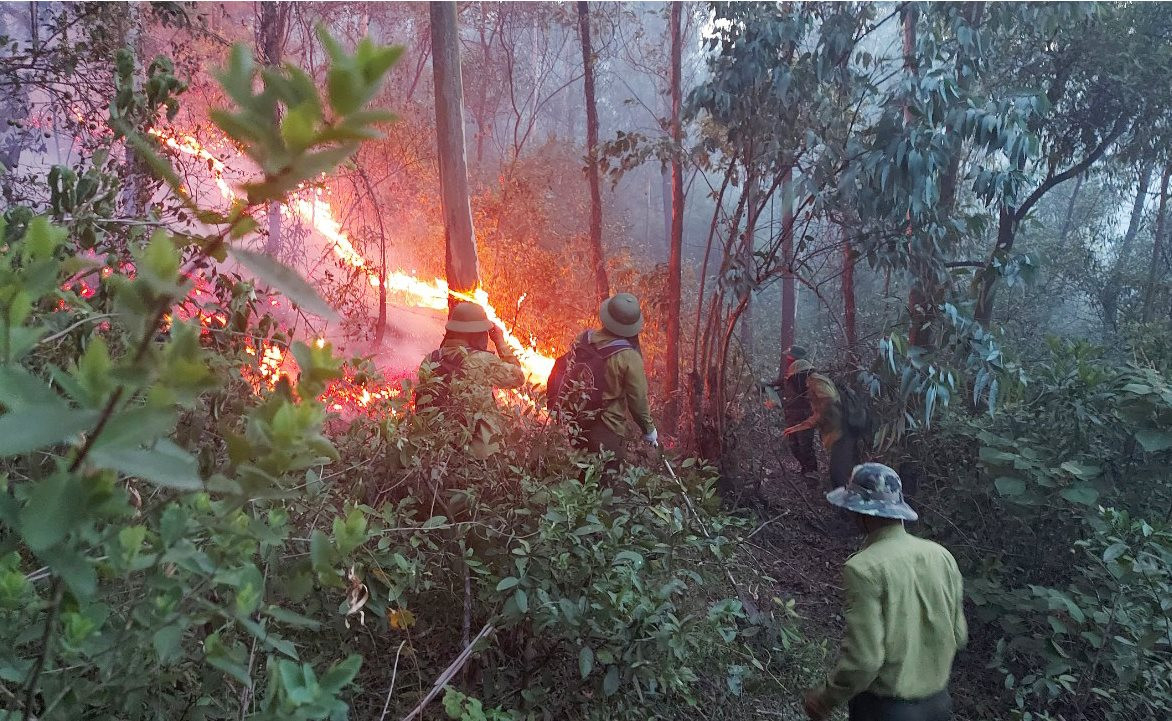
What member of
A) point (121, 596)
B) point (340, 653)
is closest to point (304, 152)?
point (121, 596)

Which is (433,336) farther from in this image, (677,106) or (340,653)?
(340,653)

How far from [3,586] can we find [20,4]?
43.5ft

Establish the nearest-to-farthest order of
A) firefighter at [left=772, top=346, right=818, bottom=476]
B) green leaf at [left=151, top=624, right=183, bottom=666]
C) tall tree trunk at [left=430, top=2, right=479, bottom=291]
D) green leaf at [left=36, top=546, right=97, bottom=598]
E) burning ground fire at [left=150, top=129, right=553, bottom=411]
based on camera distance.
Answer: green leaf at [left=36, top=546, right=97, bottom=598] → green leaf at [left=151, top=624, right=183, bottom=666] → burning ground fire at [left=150, top=129, right=553, bottom=411] → tall tree trunk at [left=430, top=2, right=479, bottom=291] → firefighter at [left=772, top=346, right=818, bottom=476]

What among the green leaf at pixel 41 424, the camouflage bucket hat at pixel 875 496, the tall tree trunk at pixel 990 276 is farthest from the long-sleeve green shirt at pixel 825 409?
the green leaf at pixel 41 424

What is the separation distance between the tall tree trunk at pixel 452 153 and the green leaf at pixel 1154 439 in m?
5.57

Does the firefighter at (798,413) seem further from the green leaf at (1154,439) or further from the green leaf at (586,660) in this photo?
the green leaf at (586,660)

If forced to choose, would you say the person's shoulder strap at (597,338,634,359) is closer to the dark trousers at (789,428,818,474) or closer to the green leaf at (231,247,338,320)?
the dark trousers at (789,428,818,474)

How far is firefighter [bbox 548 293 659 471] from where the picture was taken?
18.0 feet

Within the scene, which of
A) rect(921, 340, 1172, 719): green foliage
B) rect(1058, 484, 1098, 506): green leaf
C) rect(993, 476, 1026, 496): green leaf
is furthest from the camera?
rect(993, 476, 1026, 496): green leaf

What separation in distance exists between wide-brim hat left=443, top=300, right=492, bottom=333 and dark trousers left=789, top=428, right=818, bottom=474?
4.45 meters

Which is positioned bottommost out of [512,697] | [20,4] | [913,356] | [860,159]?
[512,697]

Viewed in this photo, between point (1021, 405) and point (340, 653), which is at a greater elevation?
point (1021, 405)

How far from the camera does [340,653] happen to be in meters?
2.83

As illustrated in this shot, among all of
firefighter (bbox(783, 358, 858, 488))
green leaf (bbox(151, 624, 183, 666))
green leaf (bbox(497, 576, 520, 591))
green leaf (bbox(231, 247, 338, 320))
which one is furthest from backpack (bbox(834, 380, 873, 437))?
green leaf (bbox(231, 247, 338, 320))
